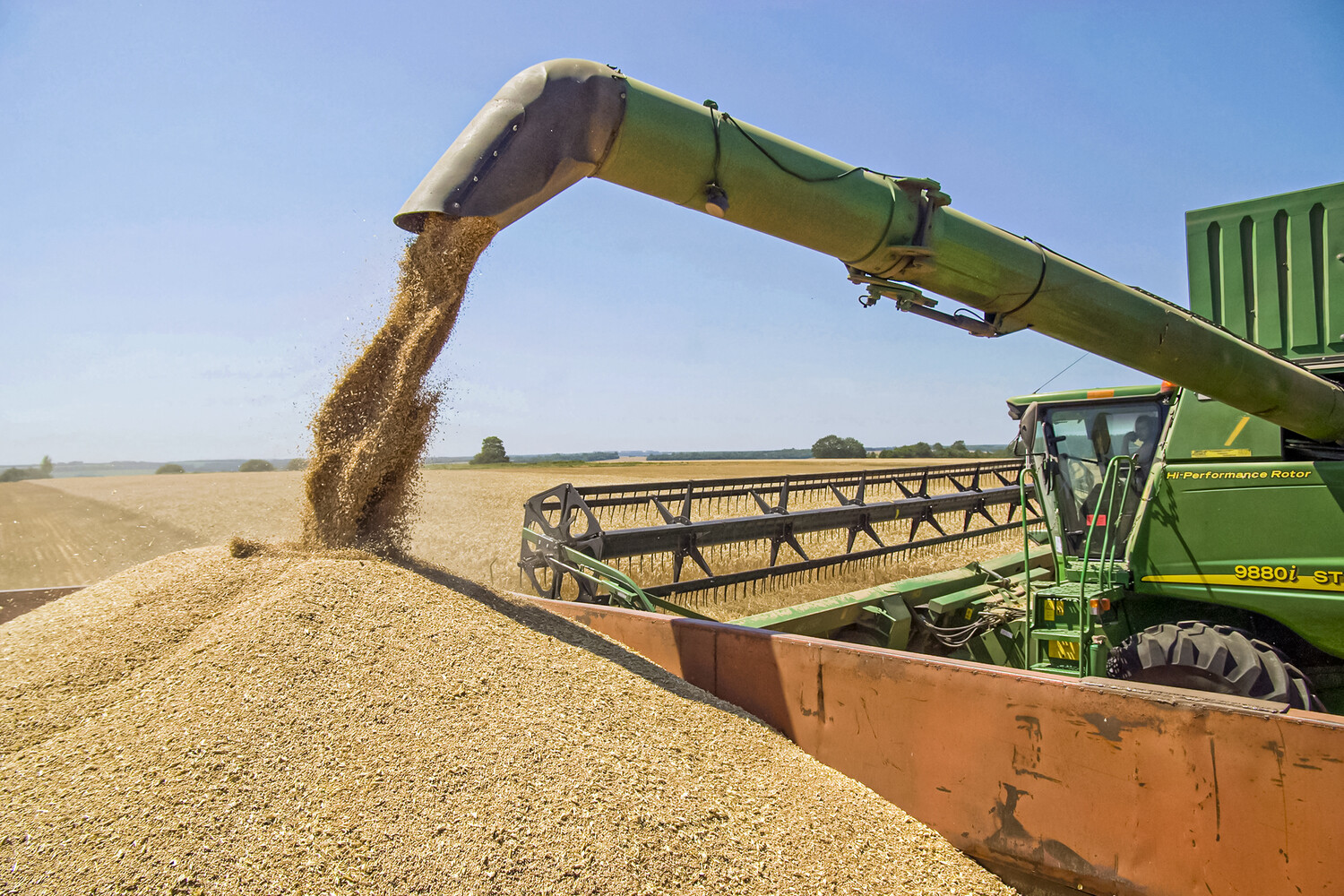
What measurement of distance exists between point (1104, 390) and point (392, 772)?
12.6 feet

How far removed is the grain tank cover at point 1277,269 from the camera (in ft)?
11.6

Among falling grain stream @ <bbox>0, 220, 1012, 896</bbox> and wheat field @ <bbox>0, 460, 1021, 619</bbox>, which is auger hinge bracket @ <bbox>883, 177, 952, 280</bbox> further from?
wheat field @ <bbox>0, 460, 1021, 619</bbox>

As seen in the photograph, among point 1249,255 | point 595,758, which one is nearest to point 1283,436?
point 1249,255

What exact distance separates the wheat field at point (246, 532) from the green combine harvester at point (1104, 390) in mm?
2249

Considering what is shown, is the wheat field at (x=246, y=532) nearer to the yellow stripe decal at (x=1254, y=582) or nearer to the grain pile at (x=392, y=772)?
the grain pile at (x=392, y=772)

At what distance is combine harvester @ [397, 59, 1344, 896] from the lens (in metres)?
2.01

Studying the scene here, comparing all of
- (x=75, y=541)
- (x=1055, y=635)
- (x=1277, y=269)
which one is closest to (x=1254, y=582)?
(x=1055, y=635)

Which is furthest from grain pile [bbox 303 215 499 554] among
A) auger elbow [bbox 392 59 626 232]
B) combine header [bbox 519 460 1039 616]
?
combine header [bbox 519 460 1039 616]

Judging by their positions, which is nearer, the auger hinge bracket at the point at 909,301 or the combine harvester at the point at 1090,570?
the combine harvester at the point at 1090,570

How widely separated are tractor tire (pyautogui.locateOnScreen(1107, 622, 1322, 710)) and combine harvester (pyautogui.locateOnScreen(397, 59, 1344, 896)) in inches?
0.4

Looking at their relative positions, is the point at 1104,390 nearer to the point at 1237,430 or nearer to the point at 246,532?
the point at 1237,430

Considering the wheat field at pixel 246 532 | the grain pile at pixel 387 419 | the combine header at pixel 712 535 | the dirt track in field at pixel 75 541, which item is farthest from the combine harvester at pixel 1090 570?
the dirt track in field at pixel 75 541

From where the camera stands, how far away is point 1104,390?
404 cm

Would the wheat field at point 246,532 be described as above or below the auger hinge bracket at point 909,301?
below
